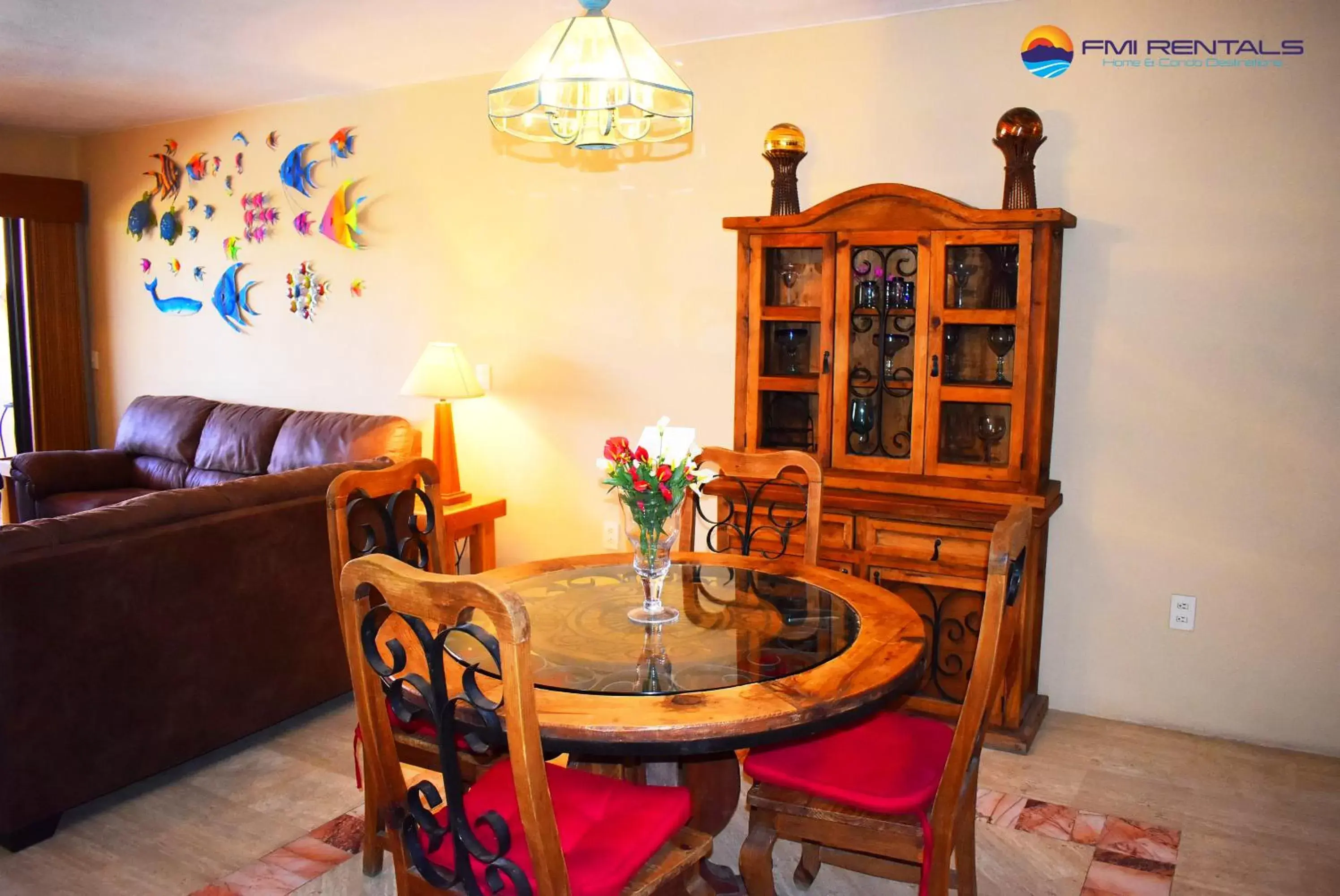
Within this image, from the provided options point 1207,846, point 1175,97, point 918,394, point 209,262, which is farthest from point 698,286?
point 209,262

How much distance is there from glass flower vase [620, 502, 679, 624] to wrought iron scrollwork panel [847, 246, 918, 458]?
4.37 ft

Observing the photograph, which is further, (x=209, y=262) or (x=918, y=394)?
(x=209, y=262)

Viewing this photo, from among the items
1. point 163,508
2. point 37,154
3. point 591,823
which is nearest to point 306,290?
point 37,154

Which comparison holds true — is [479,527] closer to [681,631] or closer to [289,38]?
[289,38]

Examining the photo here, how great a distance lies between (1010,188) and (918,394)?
0.70 metres

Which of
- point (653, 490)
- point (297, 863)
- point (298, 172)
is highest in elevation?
point (298, 172)

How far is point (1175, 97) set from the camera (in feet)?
10.2

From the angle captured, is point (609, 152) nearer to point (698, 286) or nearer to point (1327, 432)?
point (698, 286)

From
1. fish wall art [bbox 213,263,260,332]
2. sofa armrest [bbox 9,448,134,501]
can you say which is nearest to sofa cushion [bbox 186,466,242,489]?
sofa armrest [bbox 9,448,134,501]

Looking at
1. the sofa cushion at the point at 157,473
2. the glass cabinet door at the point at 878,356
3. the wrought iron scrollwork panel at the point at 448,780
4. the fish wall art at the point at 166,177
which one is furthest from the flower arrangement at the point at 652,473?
the fish wall art at the point at 166,177

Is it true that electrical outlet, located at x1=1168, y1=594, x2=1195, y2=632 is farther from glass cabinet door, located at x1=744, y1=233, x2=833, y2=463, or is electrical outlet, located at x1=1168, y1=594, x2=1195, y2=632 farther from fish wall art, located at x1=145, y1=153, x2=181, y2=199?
fish wall art, located at x1=145, y1=153, x2=181, y2=199

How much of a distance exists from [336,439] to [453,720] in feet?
11.1

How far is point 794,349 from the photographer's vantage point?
3.50 meters

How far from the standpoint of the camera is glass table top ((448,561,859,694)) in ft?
5.95
